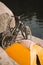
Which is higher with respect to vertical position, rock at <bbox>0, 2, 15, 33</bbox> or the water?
rock at <bbox>0, 2, 15, 33</bbox>

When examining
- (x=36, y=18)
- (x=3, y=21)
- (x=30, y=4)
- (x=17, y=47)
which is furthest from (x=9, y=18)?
(x=30, y=4)

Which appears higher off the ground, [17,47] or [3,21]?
[3,21]

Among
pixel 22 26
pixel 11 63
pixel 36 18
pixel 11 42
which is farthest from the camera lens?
pixel 36 18

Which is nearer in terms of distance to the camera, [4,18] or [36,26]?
[4,18]

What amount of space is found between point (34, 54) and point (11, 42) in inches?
54.5

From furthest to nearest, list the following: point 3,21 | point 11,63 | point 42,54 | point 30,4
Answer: point 30,4, point 42,54, point 3,21, point 11,63

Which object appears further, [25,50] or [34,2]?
[34,2]

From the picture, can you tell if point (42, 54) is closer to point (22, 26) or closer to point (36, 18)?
point (22, 26)

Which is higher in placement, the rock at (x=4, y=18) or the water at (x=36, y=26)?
the rock at (x=4, y=18)

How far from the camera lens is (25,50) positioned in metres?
9.67

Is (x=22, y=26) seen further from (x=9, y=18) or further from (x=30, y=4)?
(x=30, y=4)

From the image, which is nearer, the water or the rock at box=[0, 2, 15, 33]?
the rock at box=[0, 2, 15, 33]

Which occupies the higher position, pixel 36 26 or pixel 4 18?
pixel 4 18

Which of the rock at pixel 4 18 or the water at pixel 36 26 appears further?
the water at pixel 36 26
